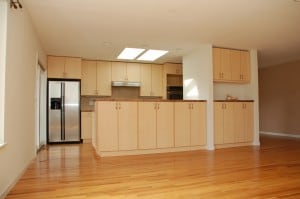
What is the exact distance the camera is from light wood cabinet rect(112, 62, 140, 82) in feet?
22.1

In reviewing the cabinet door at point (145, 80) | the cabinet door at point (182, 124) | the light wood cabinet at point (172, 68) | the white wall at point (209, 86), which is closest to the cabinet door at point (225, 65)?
the white wall at point (209, 86)

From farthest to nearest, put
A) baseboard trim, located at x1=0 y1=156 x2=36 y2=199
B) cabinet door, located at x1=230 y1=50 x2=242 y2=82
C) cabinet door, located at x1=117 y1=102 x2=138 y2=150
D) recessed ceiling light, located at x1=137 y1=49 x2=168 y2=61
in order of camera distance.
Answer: recessed ceiling light, located at x1=137 y1=49 x2=168 y2=61 → cabinet door, located at x1=230 y1=50 x2=242 y2=82 → cabinet door, located at x1=117 y1=102 x2=138 y2=150 → baseboard trim, located at x1=0 y1=156 x2=36 y2=199

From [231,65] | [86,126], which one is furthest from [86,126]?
[231,65]

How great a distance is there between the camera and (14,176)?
2.59 m

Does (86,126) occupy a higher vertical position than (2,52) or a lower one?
lower

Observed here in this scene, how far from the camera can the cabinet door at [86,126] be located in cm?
606

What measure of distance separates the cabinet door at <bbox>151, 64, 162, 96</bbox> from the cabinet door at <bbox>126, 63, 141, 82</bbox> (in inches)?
17.9

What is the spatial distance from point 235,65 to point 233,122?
1323 millimetres

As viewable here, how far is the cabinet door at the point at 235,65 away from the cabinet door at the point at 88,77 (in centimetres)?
372

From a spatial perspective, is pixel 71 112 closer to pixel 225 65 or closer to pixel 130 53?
pixel 130 53

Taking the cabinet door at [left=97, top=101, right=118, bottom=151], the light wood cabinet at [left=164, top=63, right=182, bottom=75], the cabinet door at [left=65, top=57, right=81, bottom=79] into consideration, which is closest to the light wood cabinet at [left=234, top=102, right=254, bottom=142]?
the light wood cabinet at [left=164, top=63, right=182, bottom=75]

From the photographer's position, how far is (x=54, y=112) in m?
5.82

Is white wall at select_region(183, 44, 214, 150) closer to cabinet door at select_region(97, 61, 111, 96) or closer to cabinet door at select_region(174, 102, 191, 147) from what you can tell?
cabinet door at select_region(174, 102, 191, 147)

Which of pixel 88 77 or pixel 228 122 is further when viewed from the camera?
pixel 88 77
